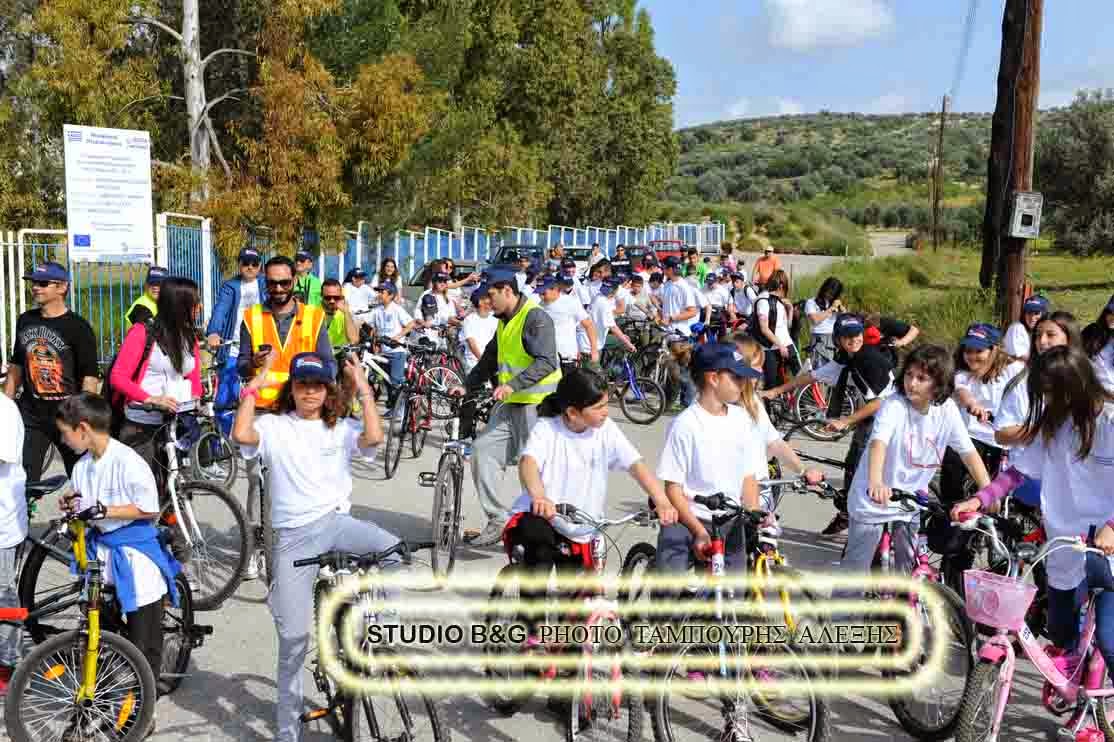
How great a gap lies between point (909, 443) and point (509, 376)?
2.87 m

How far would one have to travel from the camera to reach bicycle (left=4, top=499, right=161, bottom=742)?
445cm

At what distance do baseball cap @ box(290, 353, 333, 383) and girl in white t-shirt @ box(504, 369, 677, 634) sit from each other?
1.01 metres

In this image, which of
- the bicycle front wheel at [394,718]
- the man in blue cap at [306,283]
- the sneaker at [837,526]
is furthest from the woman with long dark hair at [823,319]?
the bicycle front wheel at [394,718]

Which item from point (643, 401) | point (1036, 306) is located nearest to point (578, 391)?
point (1036, 306)

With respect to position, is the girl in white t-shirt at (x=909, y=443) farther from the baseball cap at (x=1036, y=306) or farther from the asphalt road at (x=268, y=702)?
the baseball cap at (x=1036, y=306)

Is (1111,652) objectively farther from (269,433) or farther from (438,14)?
(438,14)

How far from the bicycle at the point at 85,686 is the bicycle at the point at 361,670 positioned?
2.41 feet

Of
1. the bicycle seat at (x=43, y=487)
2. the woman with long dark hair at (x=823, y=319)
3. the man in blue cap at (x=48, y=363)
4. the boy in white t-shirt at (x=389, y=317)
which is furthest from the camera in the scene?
the woman with long dark hair at (x=823, y=319)

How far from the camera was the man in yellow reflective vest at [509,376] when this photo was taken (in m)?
7.37

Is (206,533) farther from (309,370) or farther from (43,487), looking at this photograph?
(309,370)

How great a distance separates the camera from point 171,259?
1628 cm

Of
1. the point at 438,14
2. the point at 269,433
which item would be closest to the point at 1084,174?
the point at 438,14

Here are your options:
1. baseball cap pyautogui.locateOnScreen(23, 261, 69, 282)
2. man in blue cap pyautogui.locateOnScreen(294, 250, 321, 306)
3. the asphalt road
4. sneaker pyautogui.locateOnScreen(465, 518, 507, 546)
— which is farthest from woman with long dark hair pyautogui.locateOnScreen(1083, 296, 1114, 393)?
man in blue cap pyautogui.locateOnScreen(294, 250, 321, 306)

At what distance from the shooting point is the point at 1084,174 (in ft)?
111
